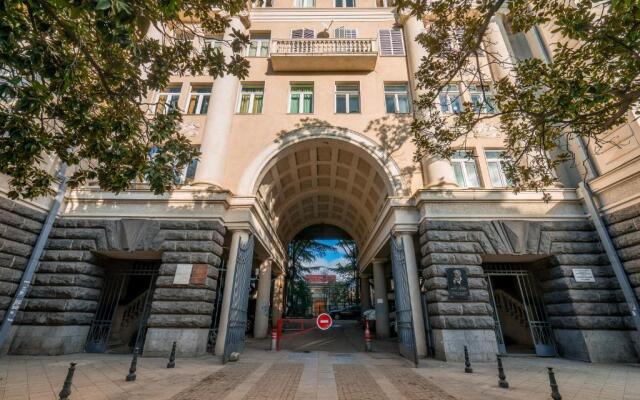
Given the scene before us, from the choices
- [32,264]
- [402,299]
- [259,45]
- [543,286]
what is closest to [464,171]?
[543,286]

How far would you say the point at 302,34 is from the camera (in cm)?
1580

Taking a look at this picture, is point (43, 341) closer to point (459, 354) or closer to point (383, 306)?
point (459, 354)

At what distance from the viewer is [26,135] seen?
17.0 feet

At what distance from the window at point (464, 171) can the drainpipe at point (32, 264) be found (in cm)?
1551

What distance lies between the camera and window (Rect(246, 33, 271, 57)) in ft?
50.5

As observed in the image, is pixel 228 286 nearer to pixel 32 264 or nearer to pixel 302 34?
pixel 32 264

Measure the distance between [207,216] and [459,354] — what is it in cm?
985

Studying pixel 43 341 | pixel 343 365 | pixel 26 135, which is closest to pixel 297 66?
pixel 26 135

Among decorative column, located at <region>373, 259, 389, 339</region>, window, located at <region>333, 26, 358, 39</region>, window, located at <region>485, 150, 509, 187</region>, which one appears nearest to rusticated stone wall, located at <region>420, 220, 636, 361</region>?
window, located at <region>485, 150, 509, 187</region>

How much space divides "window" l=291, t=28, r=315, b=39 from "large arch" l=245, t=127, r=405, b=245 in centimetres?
677

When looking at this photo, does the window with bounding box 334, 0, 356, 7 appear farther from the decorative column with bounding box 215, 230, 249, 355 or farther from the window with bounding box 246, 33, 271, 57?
the decorative column with bounding box 215, 230, 249, 355

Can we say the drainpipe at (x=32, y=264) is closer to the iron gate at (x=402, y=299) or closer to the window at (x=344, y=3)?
the iron gate at (x=402, y=299)

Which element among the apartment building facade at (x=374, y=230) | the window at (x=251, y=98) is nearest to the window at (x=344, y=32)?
the apartment building facade at (x=374, y=230)

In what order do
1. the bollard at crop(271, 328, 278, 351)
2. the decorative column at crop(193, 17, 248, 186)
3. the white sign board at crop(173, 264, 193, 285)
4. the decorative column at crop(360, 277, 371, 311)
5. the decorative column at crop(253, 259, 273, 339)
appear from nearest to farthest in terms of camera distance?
1. the white sign board at crop(173, 264, 193, 285)
2. the bollard at crop(271, 328, 278, 351)
3. the decorative column at crop(193, 17, 248, 186)
4. the decorative column at crop(253, 259, 273, 339)
5. the decorative column at crop(360, 277, 371, 311)
